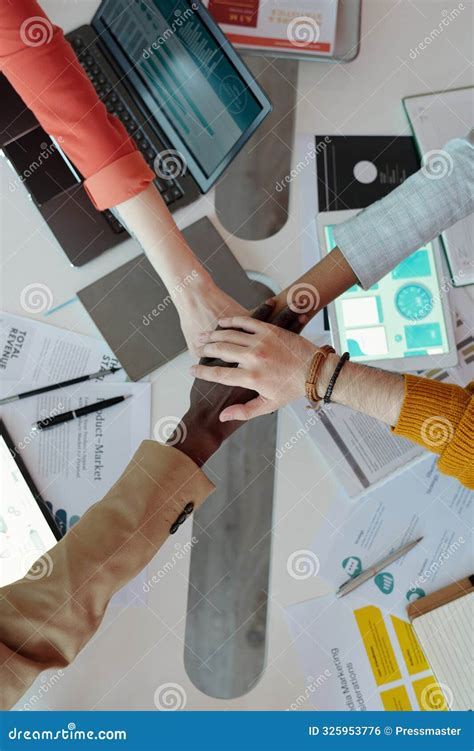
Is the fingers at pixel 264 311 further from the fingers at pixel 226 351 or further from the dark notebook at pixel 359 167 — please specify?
the dark notebook at pixel 359 167

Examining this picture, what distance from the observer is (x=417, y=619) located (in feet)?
4.19

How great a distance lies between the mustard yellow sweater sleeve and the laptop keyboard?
24.2 inches

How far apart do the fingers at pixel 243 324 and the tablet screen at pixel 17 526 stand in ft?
1.56

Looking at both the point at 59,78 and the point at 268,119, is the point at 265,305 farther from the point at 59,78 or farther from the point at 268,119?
the point at 59,78

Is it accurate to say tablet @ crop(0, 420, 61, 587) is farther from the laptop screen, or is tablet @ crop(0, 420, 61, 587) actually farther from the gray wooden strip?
the laptop screen

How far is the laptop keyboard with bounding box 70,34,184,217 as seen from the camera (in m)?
1.34

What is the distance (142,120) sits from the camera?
4.43ft

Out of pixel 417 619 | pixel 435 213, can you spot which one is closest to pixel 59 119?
pixel 435 213

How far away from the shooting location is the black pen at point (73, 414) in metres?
1.29

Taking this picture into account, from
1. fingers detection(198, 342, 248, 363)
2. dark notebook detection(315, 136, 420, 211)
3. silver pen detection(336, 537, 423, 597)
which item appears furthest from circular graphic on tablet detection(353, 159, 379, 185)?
silver pen detection(336, 537, 423, 597)

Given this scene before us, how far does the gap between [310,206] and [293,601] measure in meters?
0.79

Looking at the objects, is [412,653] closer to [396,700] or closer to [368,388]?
[396,700]

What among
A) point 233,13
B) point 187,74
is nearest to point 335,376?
point 187,74

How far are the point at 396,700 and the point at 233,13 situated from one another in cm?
141
